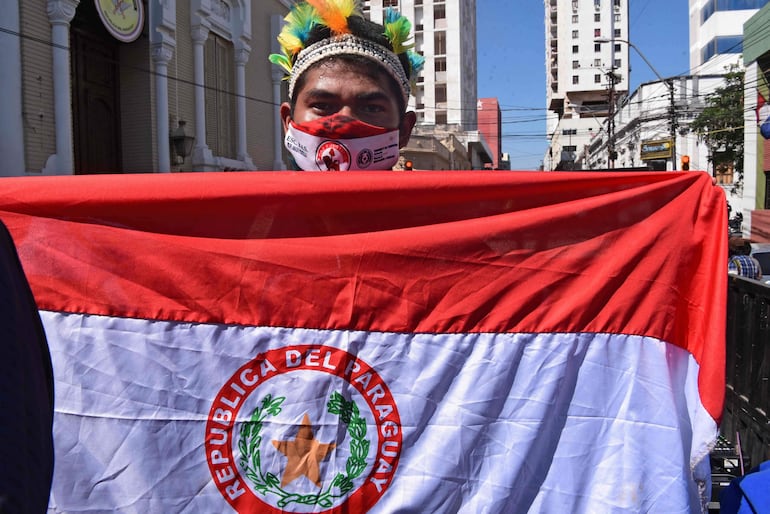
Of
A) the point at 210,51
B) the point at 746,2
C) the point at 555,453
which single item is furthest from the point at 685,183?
the point at 746,2

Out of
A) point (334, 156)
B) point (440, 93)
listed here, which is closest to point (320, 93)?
point (334, 156)

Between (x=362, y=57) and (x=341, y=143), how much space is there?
454 millimetres

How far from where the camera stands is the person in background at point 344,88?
2707mm

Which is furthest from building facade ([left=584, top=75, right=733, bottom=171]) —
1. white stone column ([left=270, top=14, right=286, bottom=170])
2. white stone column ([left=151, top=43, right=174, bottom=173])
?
white stone column ([left=151, top=43, right=174, bottom=173])

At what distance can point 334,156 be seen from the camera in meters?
2.69

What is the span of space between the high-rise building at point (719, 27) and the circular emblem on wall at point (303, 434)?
52419mm

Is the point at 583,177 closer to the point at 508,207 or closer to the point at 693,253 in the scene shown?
the point at 508,207

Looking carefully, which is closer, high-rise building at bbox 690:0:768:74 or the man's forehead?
the man's forehead

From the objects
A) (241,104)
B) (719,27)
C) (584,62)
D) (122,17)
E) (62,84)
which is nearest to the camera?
(62,84)

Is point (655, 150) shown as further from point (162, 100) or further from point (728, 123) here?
point (162, 100)

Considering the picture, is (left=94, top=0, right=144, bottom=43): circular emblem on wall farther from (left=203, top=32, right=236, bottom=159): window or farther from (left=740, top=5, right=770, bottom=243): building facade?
(left=740, top=5, right=770, bottom=243): building facade

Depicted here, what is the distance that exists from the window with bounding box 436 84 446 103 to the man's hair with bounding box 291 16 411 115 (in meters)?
65.6

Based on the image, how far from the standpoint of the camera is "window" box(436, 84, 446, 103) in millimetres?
66438

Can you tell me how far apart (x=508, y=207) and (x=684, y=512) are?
40.4 inches
